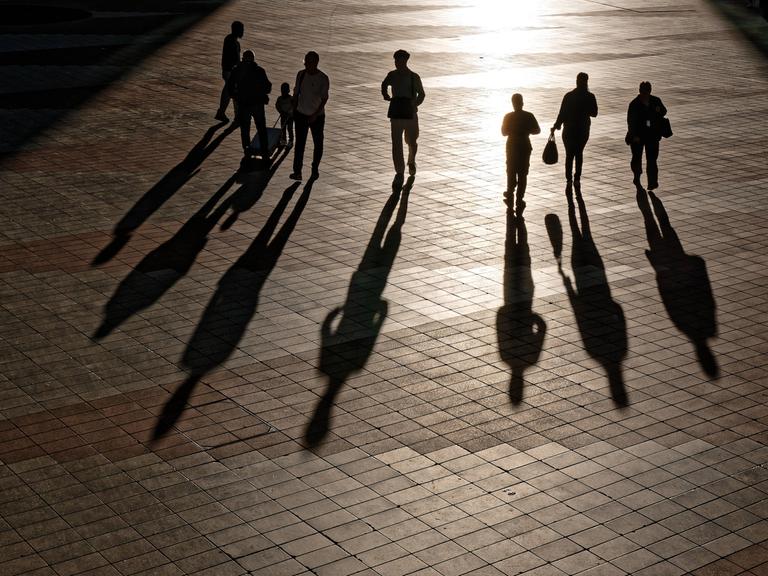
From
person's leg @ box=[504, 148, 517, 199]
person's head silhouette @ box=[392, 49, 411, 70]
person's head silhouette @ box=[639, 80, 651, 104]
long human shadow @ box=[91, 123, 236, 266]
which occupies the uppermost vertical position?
person's head silhouette @ box=[392, 49, 411, 70]

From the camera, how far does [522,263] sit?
12617mm

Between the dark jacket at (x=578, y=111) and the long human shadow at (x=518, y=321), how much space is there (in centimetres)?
275

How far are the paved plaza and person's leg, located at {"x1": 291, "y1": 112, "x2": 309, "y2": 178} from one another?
292 millimetres

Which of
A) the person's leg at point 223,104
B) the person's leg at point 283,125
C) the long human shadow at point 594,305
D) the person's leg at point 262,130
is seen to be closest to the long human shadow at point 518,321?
the long human shadow at point 594,305

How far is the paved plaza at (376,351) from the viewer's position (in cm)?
754

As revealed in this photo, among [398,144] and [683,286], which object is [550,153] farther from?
[683,286]

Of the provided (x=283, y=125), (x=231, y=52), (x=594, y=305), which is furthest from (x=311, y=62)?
(x=594, y=305)

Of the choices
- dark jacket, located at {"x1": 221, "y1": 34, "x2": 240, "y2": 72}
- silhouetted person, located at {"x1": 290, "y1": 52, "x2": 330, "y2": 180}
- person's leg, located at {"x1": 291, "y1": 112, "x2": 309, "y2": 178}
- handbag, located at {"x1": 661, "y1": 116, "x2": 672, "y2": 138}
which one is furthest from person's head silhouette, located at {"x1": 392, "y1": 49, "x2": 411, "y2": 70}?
dark jacket, located at {"x1": 221, "y1": 34, "x2": 240, "y2": 72}

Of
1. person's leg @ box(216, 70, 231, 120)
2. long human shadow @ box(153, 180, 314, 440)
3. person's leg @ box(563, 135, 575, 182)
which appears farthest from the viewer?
person's leg @ box(216, 70, 231, 120)

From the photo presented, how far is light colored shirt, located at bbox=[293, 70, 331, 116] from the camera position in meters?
15.7

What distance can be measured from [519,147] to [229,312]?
15.8ft

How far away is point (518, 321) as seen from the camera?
11.0 metres

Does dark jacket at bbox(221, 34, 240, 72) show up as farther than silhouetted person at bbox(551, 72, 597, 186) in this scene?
Yes

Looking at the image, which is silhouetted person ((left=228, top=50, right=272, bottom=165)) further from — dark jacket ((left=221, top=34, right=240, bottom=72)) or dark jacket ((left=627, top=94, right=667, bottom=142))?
dark jacket ((left=627, top=94, right=667, bottom=142))
